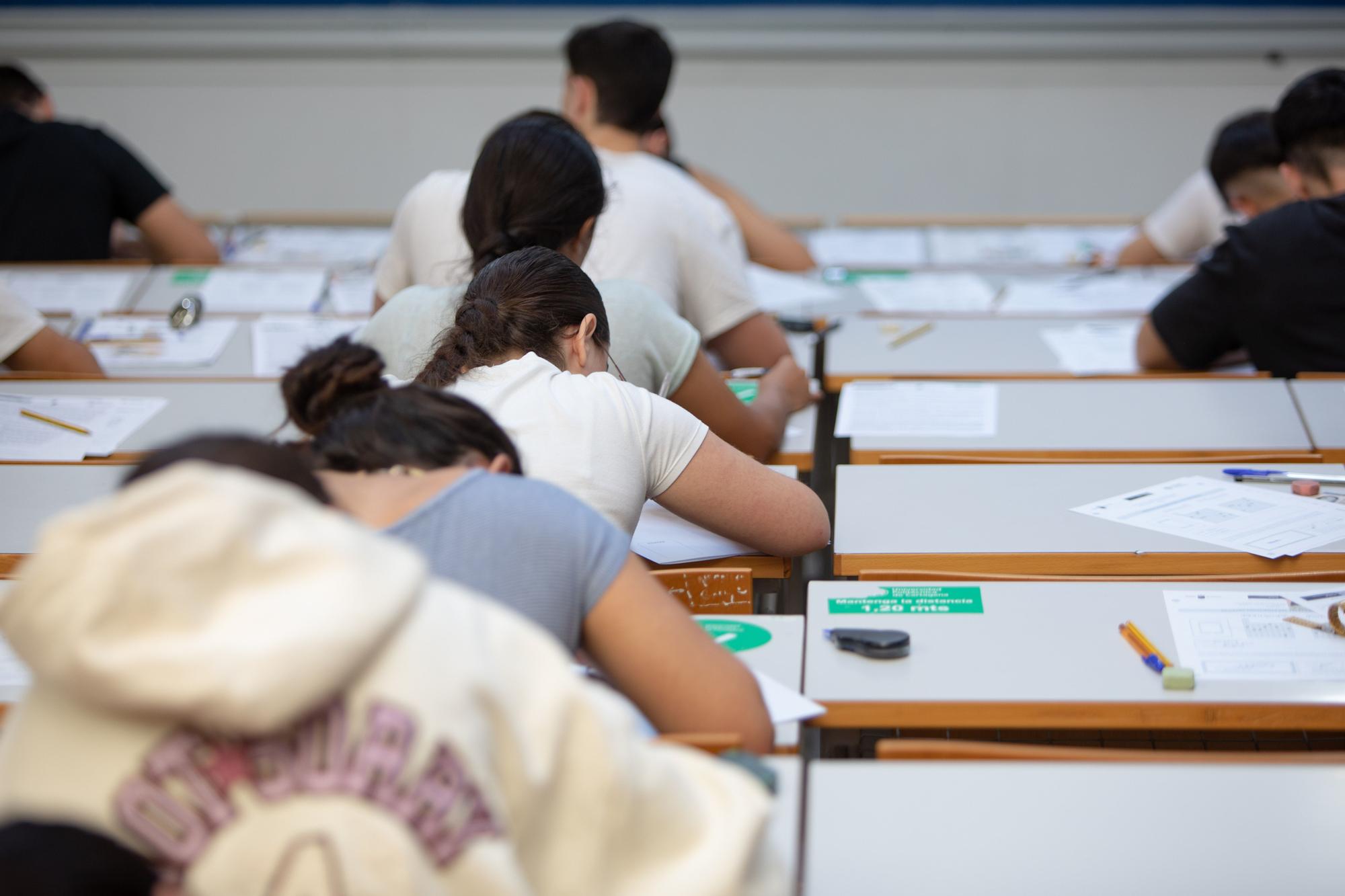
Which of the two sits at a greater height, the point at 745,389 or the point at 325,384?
the point at 325,384

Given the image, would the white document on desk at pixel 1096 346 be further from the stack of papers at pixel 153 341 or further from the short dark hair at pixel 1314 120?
the stack of papers at pixel 153 341

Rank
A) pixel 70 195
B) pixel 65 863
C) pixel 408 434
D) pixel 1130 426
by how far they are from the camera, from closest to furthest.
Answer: pixel 65 863 → pixel 408 434 → pixel 1130 426 → pixel 70 195

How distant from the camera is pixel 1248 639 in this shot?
4.77 ft

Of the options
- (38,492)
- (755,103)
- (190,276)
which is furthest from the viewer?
(755,103)

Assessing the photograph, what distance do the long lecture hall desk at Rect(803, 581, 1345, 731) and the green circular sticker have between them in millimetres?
57

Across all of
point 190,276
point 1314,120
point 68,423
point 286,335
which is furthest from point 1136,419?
point 190,276

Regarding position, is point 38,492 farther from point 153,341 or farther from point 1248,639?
point 1248,639

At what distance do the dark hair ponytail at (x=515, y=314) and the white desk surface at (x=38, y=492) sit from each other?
0.58 m

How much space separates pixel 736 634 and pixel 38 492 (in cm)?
121

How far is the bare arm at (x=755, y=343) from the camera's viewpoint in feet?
8.79

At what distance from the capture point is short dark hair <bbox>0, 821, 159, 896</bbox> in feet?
2.32

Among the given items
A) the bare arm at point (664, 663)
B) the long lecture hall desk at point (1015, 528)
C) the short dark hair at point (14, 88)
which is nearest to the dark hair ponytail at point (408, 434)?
the bare arm at point (664, 663)

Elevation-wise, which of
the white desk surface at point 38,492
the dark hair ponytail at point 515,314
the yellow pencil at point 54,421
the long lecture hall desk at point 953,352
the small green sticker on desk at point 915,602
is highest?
the dark hair ponytail at point 515,314

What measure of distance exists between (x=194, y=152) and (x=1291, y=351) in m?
4.59
